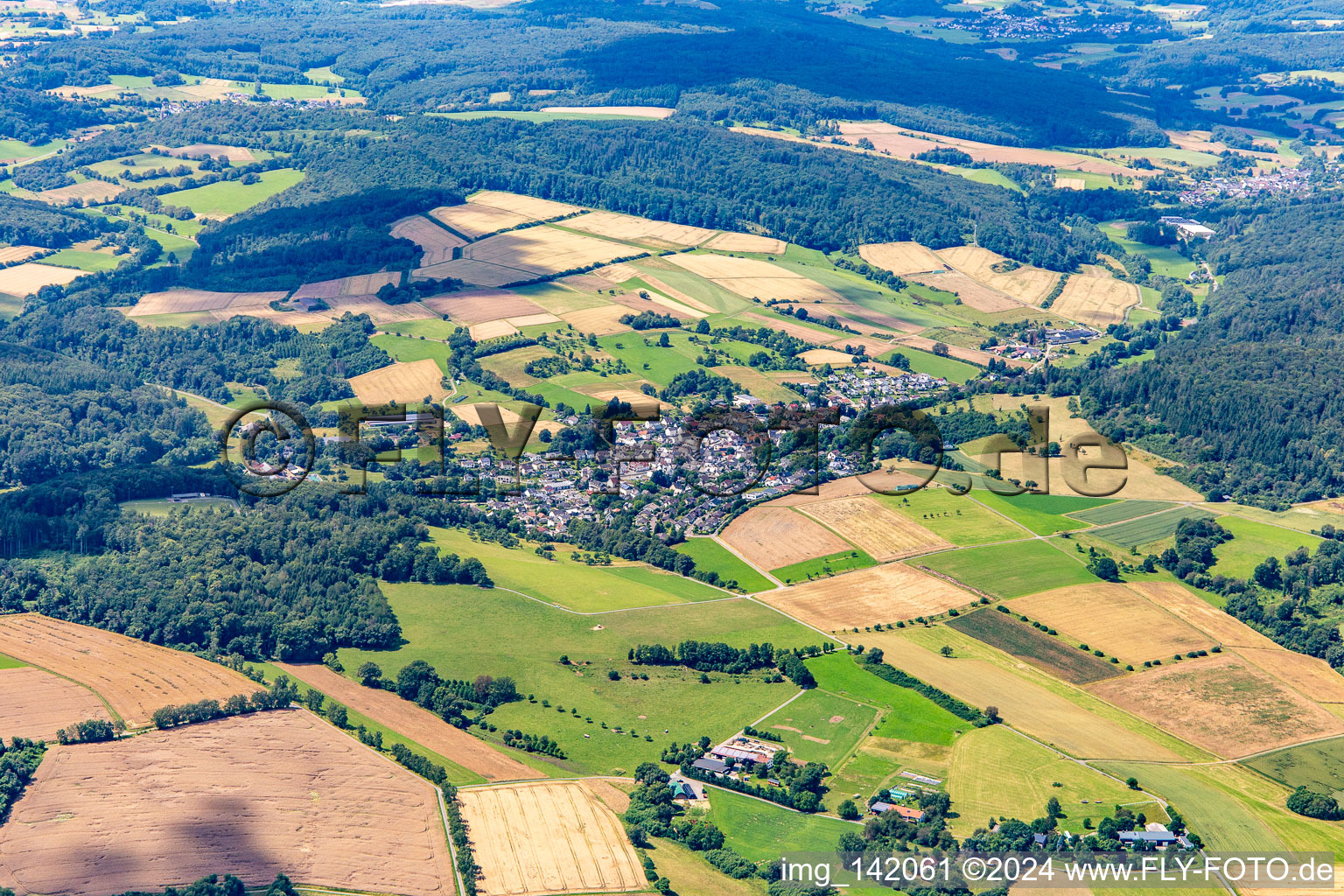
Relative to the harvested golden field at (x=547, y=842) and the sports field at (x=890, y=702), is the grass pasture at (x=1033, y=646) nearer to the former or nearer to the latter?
the sports field at (x=890, y=702)

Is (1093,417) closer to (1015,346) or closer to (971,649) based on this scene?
(1015,346)

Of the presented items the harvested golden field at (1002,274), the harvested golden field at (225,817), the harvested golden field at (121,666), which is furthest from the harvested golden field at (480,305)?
the harvested golden field at (225,817)

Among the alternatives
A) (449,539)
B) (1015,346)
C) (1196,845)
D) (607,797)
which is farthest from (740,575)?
(1015,346)

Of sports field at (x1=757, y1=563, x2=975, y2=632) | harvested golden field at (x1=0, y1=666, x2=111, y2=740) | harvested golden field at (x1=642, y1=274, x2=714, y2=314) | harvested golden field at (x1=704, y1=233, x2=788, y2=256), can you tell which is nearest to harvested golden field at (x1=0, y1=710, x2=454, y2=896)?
harvested golden field at (x1=0, y1=666, x2=111, y2=740)

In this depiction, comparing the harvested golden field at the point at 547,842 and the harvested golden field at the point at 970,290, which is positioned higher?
the harvested golden field at the point at 970,290

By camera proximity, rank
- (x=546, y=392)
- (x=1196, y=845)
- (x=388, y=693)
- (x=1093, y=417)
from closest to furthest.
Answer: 1. (x=1196, y=845)
2. (x=388, y=693)
3. (x=1093, y=417)
4. (x=546, y=392)

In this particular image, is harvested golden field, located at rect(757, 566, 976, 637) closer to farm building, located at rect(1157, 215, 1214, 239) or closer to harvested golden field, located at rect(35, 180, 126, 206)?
farm building, located at rect(1157, 215, 1214, 239)

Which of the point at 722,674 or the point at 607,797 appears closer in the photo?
the point at 607,797
